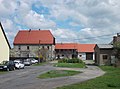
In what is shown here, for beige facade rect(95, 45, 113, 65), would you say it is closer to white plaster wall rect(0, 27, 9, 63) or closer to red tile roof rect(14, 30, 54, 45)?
white plaster wall rect(0, 27, 9, 63)

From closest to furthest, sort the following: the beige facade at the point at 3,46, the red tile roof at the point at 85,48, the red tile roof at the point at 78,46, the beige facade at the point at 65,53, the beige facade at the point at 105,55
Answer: the beige facade at the point at 3,46, the beige facade at the point at 105,55, the beige facade at the point at 65,53, the red tile roof at the point at 85,48, the red tile roof at the point at 78,46

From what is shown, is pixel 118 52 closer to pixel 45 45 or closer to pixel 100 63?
pixel 100 63

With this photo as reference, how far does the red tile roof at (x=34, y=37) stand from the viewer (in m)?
107

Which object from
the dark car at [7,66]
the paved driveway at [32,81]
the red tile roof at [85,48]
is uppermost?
the red tile roof at [85,48]

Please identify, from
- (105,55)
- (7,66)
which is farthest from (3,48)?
(105,55)

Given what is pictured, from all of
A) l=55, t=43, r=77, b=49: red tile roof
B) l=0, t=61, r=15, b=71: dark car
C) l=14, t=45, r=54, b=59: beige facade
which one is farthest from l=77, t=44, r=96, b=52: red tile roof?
l=0, t=61, r=15, b=71: dark car

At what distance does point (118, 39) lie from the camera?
66.5 m

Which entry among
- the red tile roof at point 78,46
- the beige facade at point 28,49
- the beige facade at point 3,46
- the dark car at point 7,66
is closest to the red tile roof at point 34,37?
the beige facade at point 28,49

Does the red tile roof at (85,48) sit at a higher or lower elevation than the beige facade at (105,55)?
higher

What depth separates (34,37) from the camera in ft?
357

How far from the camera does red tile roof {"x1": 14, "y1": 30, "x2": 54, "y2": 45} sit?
351ft

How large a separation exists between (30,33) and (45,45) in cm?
878

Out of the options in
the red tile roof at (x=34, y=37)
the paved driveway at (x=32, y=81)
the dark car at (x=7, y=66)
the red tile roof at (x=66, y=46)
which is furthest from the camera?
the red tile roof at (x=66, y=46)

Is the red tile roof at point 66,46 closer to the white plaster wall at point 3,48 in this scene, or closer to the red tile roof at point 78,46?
the red tile roof at point 78,46
